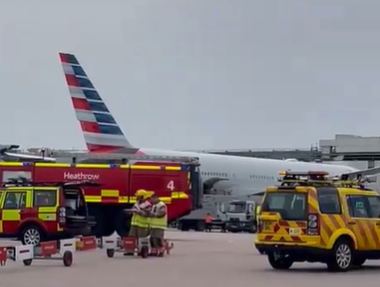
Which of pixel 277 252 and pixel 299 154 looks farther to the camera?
pixel 299 154

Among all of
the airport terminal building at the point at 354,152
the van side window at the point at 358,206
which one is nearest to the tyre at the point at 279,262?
the van side window at the point at 358,206

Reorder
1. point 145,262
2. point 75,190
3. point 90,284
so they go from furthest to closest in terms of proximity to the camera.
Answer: point 75,190, point 145,262, point 90,284

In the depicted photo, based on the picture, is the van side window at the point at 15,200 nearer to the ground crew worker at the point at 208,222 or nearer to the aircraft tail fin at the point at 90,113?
the ground crew worker at the point at 208,222

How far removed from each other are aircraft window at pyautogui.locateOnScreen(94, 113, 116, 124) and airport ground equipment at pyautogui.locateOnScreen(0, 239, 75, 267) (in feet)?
120

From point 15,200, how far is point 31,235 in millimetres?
1212

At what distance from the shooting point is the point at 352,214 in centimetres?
2017

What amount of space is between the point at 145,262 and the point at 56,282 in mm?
5774

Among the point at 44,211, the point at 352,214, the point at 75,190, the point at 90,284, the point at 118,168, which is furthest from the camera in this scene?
the point at 118,168

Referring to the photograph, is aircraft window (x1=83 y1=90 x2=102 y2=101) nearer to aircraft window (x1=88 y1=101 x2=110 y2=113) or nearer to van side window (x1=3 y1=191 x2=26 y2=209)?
aircraft window (x1=88 y1=101 x2=110 y2=113)

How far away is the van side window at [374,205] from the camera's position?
817 inches

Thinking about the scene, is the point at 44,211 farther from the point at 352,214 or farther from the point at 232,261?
the point at 352,214

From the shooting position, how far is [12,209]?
26266mm

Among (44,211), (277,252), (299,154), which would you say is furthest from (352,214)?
(299,154)

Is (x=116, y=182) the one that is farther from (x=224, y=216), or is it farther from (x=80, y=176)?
(x=224, y=216)
